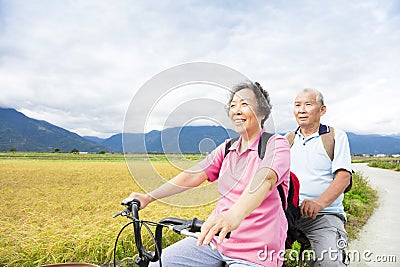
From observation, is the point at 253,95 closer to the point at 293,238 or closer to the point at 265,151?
the point at 265,151

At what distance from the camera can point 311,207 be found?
271cm

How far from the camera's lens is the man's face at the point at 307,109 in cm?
299

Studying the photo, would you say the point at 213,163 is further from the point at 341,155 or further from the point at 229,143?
the point at 341,155

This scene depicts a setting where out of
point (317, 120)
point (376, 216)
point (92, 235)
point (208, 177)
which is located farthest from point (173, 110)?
point (376, 216)

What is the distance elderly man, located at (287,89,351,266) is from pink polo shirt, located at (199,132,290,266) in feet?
2.87

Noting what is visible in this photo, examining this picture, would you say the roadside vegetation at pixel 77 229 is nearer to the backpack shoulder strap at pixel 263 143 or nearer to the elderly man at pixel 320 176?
the backpack shoulder strap at pixel 263 143

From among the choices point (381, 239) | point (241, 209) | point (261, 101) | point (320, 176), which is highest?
point (261, 101)

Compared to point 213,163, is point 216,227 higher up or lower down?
lower down

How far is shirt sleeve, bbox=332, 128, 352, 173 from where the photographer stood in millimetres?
2793

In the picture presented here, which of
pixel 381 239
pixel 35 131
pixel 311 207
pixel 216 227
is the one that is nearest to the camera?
pixel 216 227

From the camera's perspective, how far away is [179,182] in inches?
85.4

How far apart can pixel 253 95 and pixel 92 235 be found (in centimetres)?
274

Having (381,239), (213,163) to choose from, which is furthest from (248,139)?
(381,239)

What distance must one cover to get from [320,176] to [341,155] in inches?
8.8
